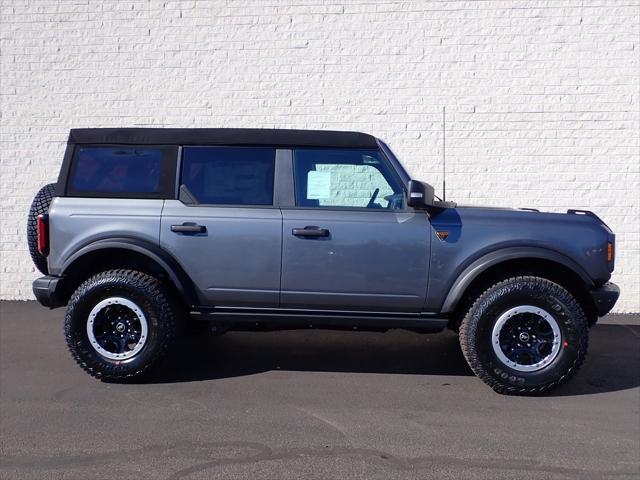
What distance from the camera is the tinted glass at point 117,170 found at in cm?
526

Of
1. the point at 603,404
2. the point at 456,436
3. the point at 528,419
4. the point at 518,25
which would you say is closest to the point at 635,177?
the point at 518,25

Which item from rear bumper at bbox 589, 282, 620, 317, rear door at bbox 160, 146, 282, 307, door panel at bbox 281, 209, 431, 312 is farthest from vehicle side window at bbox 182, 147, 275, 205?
rear bumper at bbox 589, 282, 620, 317

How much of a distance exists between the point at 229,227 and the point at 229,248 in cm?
17

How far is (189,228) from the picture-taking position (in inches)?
199

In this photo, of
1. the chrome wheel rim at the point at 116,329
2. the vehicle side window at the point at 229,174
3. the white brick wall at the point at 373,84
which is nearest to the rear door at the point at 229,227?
the vehicle side window at the point at 229,174

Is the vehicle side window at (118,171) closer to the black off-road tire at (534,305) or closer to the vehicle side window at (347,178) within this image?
the vehicle side window at (347,178)

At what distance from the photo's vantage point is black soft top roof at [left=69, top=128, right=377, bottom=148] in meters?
5.18

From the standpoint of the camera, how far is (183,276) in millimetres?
5129

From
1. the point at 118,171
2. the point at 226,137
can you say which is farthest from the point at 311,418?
the point at 118,171

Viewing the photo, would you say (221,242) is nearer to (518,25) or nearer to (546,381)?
(546,381)

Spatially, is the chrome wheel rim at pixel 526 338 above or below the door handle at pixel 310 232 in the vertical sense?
below

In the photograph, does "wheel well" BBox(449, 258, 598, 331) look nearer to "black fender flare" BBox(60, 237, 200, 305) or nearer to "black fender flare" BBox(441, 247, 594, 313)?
"black fender flare" BBox(441, 247, 594, 313)

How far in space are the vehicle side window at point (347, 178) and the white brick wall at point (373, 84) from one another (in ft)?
9.70

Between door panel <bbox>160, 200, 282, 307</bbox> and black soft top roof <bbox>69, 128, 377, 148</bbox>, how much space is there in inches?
22.2
